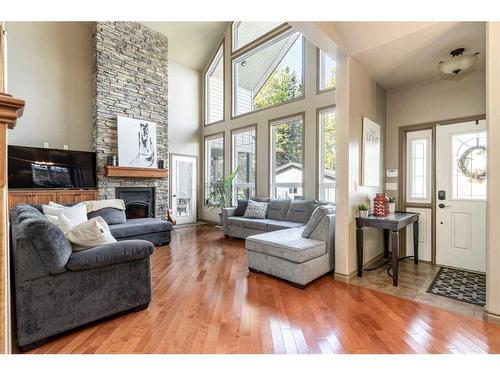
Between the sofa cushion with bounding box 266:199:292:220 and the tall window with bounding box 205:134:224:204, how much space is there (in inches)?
92.6

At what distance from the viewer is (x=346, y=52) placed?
9.30 feet

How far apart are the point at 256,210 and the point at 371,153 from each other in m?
2.59

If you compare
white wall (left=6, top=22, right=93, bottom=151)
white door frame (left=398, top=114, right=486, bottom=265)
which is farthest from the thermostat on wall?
white wall (left=6, top=22, right=93, bottom=151)

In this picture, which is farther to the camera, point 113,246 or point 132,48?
point 132,48

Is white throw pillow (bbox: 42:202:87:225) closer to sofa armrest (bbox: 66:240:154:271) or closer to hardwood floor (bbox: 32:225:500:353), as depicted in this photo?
hardwood floor (bbox: 32:225:500:353)

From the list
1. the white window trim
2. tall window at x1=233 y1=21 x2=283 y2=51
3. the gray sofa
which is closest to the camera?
the gray sofa

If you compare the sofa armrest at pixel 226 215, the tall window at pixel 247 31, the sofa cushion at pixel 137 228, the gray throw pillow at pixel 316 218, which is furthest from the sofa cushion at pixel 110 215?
the tall window at pixel 247 31

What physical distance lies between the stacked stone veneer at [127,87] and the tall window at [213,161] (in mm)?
1413

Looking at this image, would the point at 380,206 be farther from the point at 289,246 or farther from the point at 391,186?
the point at 289,246

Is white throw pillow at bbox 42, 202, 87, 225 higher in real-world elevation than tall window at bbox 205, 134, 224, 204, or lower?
lower

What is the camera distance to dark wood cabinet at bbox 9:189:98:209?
4.40 m

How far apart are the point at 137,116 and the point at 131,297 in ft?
15.7

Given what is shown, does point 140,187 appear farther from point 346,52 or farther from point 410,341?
point 410,341
